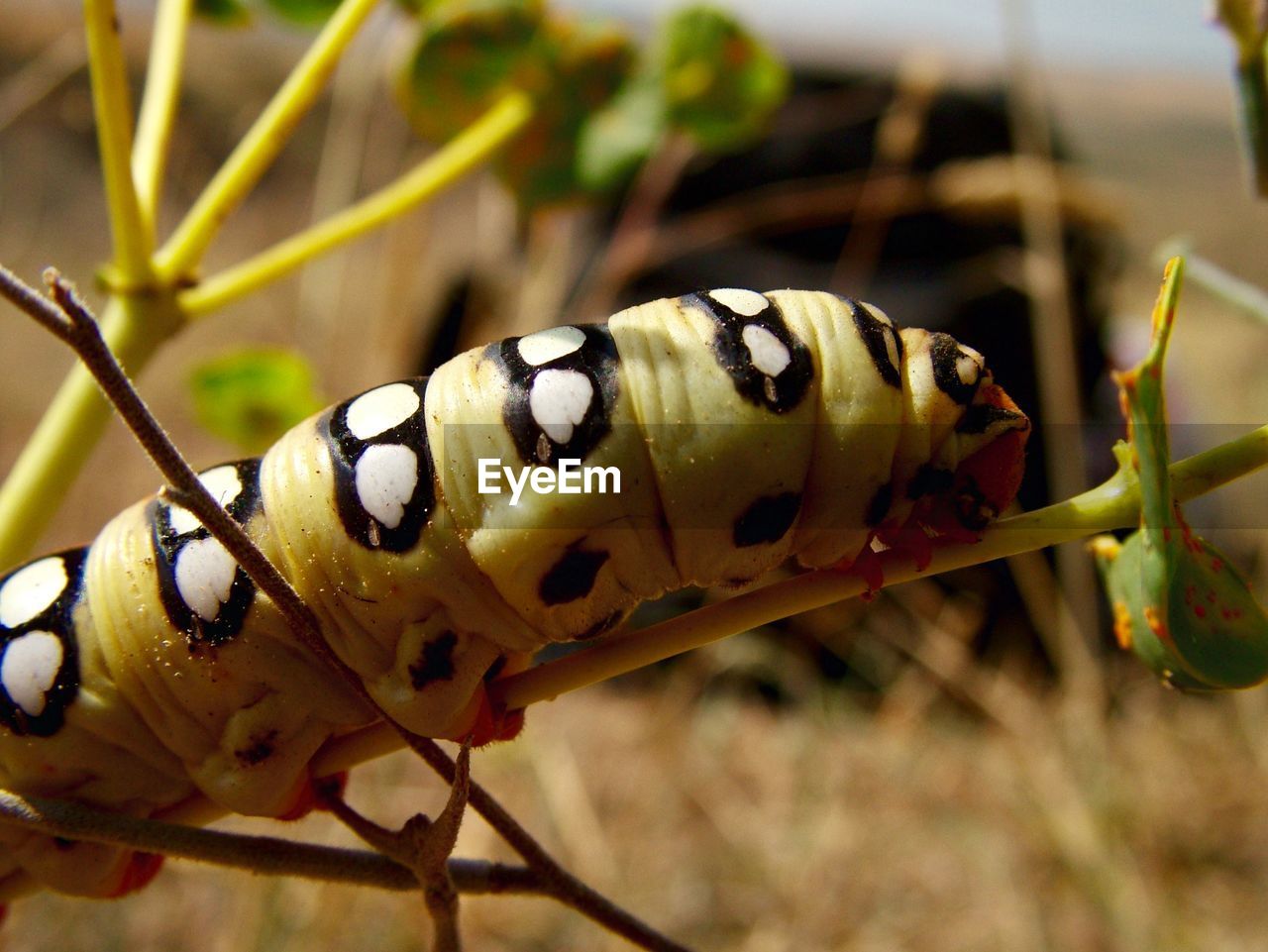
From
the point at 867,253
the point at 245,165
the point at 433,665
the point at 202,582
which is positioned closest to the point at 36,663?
the point at 202,582

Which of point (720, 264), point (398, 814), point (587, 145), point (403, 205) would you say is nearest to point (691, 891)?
point (398, 814)

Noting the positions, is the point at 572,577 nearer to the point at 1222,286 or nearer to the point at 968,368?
the point at 968,368

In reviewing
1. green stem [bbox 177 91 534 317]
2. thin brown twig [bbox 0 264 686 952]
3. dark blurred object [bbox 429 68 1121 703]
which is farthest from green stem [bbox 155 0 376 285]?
dark blurred object [bbox 429 68 1121 703]

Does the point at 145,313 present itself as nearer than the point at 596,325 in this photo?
No

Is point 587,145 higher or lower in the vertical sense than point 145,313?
lower

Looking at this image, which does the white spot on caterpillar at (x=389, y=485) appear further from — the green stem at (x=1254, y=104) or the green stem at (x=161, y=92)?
the green stem at (x=1254, y=104)

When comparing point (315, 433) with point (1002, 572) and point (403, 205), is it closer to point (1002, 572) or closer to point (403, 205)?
point (403, 205)

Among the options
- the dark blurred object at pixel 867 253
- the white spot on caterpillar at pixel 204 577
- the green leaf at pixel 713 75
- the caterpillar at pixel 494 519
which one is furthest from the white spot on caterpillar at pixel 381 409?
the dark blurred object at pixel 867 253
